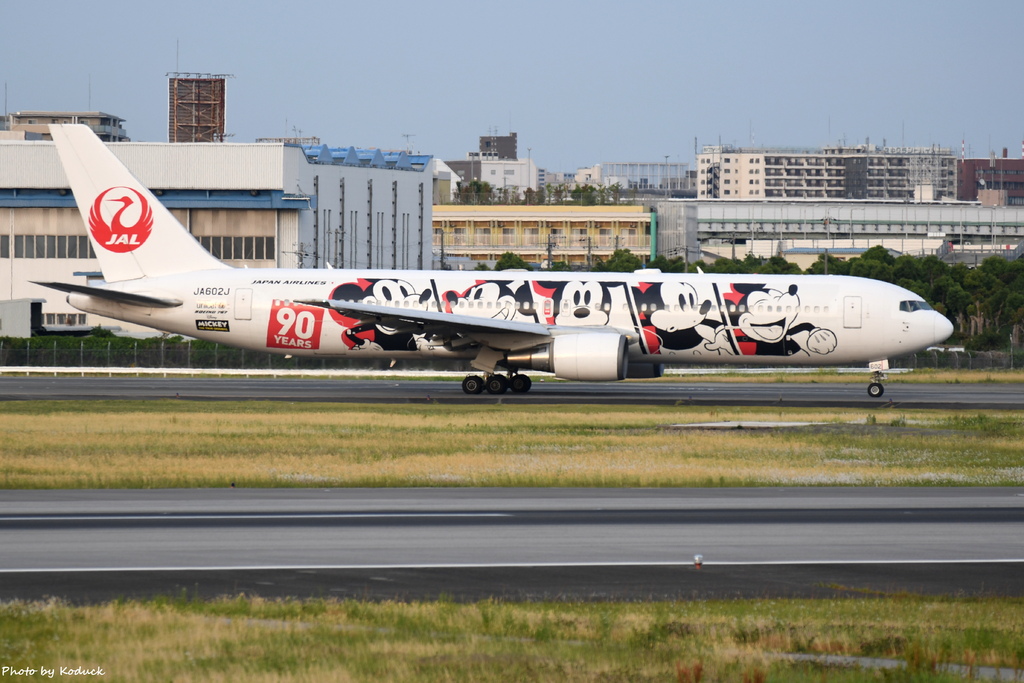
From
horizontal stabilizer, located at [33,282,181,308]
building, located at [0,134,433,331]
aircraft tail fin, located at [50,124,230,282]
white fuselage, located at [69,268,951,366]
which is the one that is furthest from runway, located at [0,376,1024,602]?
building, located at [0,134,433,331]

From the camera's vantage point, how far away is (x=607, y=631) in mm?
11094

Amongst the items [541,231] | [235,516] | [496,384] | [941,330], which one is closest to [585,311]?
[496,384]

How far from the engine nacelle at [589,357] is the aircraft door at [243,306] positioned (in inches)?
423

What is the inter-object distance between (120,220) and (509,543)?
31.9 m

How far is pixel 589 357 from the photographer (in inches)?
1516

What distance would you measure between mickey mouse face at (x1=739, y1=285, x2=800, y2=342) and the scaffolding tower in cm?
9317

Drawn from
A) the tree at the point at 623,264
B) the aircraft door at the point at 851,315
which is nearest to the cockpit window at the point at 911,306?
the aircraft door at the point at 851,315

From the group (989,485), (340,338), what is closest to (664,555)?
(989,485)

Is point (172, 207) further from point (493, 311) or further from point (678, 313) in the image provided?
point (678, 313)

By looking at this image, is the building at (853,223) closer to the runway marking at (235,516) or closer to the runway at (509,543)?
the runway at (509,543)

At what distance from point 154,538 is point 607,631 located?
754 centimetres

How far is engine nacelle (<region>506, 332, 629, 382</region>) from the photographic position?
38.5m

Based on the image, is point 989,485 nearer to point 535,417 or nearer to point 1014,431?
point 1014,431

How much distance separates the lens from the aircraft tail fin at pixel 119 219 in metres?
43.7
